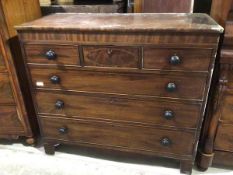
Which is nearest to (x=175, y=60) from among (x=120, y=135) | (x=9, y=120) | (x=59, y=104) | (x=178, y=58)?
(x=178, y=58)

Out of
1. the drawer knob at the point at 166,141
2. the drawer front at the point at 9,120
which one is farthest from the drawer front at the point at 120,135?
the drawer front at the point at 9,120

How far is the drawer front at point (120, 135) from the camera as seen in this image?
135 centimetres

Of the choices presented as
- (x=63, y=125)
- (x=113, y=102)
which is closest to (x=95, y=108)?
(x=113, y=102)

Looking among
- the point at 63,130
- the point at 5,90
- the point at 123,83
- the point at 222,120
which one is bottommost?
the point at 63,130

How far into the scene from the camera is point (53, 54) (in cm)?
123

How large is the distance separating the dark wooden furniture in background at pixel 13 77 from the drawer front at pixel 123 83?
217 millimetres

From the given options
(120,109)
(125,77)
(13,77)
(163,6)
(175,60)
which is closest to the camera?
(175,60)

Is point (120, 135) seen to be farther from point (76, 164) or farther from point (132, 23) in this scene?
point (132, 23)

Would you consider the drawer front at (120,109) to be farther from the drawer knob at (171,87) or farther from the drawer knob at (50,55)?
the drawer knob at (50,55)

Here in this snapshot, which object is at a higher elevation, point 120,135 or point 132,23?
point 132,23

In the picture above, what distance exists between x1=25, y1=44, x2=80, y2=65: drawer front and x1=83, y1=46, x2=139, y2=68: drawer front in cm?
7

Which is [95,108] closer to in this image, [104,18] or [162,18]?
[104,18]

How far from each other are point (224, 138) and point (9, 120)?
57.3 inches

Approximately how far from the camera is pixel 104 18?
1.31 meters
